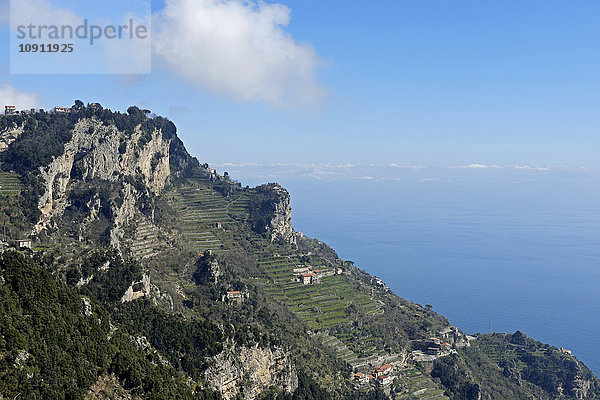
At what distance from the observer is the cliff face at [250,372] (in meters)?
48.0

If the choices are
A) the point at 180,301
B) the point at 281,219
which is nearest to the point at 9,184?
the point at 180,301

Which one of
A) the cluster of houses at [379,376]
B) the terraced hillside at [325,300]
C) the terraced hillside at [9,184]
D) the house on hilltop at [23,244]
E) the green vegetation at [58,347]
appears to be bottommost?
the cluster of houses at [379,376]

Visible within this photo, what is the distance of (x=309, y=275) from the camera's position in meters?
89.0

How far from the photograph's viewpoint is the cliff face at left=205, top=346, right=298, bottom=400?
1889 inches

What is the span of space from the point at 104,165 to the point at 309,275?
4030 cm

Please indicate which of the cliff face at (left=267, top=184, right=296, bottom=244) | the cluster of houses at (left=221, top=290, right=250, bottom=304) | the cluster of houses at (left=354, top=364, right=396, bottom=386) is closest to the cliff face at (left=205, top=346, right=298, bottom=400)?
the cluster of houses at (left=354, top=364, right=396, bottom=386)

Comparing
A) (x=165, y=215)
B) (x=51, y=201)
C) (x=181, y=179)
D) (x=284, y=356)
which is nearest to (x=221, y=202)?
(x=181, y=179)

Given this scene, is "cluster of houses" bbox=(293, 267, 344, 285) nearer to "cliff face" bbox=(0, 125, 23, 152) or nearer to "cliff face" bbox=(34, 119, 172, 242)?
"cliff face" bbox=(34, 119, 172, 242)

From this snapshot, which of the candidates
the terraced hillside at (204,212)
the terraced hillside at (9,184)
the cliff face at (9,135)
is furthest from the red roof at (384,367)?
the cliff face at (9,135)

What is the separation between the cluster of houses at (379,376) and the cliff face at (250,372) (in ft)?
46.4

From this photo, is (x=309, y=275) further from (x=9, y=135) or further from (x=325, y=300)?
(x=9, y=135)

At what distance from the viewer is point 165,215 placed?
3487 inches

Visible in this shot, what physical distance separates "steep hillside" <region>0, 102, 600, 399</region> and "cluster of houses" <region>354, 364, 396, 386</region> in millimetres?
206

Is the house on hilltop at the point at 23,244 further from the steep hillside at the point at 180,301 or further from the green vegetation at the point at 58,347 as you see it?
the green vegetation at the point at 58,347
